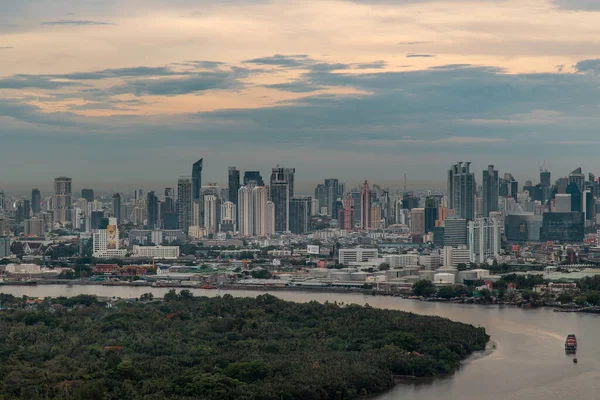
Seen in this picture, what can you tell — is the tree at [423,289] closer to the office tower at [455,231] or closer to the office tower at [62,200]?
the office tower at [455,231]

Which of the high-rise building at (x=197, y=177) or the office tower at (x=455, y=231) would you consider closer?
the office tower at (x=455, y=231)

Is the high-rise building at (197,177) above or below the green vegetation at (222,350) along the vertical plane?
above

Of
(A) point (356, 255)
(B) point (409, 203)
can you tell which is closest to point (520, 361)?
(A) point (356, 255)

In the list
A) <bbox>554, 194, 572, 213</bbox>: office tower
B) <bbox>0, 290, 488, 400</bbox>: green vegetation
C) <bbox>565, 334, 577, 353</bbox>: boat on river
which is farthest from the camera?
<bbox>554, 194, 572, 213</bbox>: office tower

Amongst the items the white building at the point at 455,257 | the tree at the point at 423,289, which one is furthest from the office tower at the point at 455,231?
the tree at the point at 423,289

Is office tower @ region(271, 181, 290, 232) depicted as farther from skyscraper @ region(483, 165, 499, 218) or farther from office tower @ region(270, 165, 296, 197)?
skyscraper @ region(483, 165, 499, 218)

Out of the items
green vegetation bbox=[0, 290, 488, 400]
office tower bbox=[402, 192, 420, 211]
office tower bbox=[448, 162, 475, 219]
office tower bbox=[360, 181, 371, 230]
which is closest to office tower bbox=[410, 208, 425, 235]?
office tower bbox=[448, 162, 475, 219]

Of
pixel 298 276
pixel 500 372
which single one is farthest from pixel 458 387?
pixel 298 276
